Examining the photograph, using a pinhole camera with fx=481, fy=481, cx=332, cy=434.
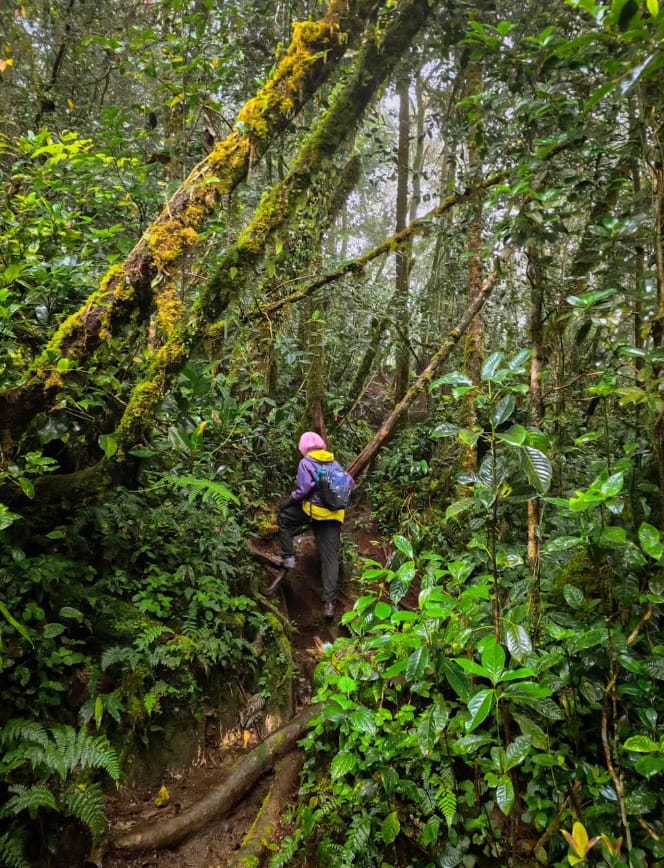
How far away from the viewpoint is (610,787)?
222 centimetres

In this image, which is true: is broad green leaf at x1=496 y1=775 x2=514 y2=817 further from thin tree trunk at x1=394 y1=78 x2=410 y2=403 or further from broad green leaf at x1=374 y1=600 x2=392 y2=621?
thin tree trunk at x1=394 y1=78 x2=410 y2=403

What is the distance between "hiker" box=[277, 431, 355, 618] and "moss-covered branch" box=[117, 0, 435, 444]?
99.6 inches

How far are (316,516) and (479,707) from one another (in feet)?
13.3

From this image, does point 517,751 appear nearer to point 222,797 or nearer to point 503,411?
point 503,411

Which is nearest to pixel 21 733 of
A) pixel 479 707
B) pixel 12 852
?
pixel 12 852

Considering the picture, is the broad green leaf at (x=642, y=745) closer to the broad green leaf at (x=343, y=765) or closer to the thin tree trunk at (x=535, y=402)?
the thin tree trunk at (x=535, y=402)

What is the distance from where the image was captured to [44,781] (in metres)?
2.75

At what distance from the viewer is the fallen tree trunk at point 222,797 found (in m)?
3.04

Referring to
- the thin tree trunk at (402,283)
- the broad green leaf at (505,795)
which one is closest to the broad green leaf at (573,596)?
the broad green leaf at (505,795)

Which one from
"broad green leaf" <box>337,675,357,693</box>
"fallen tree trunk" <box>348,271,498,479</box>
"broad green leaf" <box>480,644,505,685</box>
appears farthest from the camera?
"fallen tree trunk" <box>348,271,498,479</box>

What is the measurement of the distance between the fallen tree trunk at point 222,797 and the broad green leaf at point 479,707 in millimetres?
2189

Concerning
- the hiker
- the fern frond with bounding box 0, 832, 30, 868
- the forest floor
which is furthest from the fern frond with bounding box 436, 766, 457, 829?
the hiker

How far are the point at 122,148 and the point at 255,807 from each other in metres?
7.09

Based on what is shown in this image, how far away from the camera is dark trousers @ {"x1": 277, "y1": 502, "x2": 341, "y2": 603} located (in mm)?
6039
